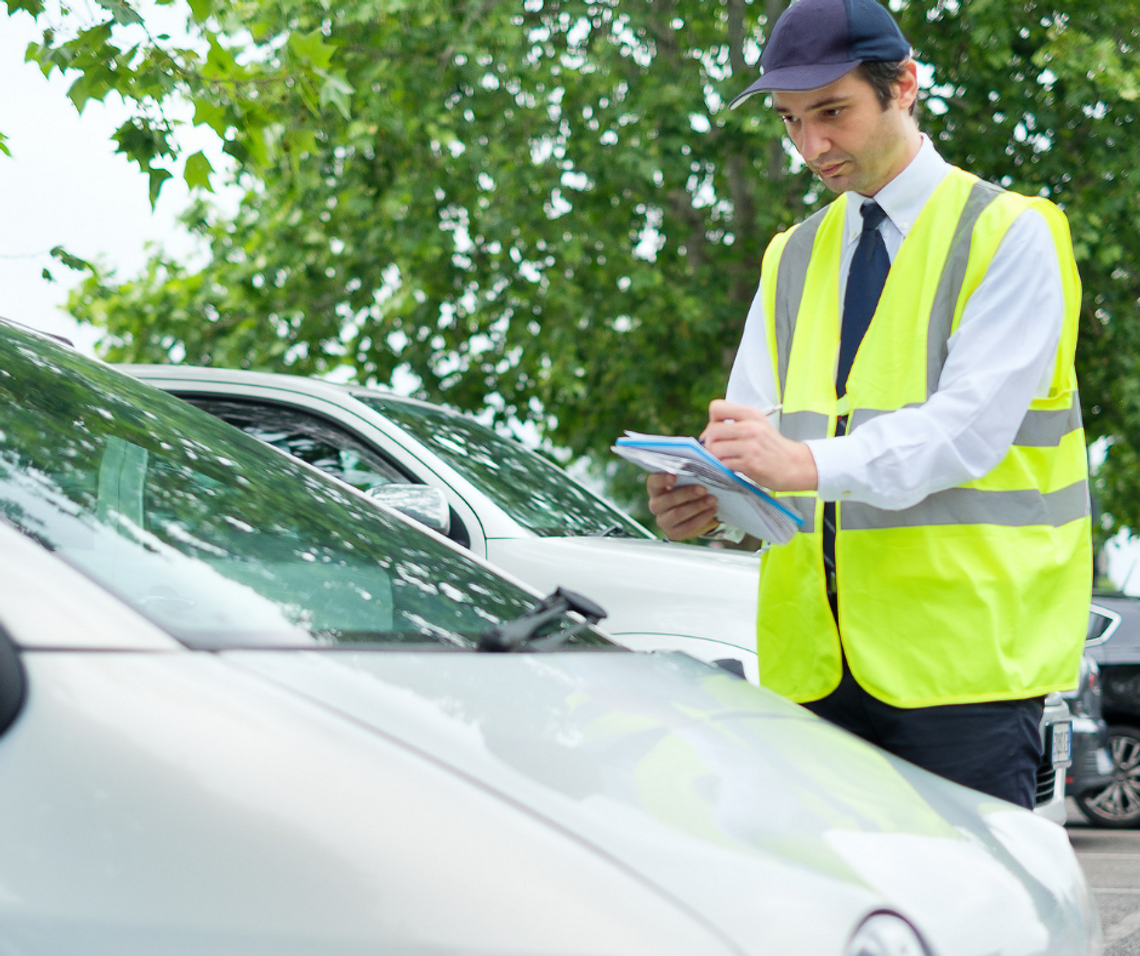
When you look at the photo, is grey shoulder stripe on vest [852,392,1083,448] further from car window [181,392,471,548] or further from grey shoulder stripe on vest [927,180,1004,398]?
car window [181,392,471,548]

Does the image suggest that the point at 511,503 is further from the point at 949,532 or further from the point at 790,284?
the point at 949,532

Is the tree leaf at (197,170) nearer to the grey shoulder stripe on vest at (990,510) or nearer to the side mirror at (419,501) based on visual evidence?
the side mirror at (419,501)

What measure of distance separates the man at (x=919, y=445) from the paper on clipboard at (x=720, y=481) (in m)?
0.04

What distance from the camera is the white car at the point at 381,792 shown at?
1271 mm

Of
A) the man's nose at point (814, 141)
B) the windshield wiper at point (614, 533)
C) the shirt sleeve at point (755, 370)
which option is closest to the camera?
the man's nose at point (814, 141)

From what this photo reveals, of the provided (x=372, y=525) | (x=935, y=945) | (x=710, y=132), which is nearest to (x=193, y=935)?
(x=935, y=945)

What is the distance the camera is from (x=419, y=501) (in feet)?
13.7

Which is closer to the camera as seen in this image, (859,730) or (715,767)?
(715,767)

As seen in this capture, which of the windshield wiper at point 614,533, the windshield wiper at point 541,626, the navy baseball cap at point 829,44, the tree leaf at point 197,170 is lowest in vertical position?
→ the windshield wiper at point 614,533

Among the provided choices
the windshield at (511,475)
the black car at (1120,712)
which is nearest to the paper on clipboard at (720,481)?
the windshield at (511,475)

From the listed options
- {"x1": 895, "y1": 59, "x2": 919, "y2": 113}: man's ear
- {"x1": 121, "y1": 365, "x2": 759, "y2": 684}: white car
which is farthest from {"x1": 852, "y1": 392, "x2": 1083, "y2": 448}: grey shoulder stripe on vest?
{"x1": 121, "y1": 365, "x2": 759, "y2": 684}: white car

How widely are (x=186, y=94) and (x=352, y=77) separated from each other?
4793 millimetres

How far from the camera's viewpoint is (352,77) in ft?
31.6

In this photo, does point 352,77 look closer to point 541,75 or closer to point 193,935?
point 541,75
